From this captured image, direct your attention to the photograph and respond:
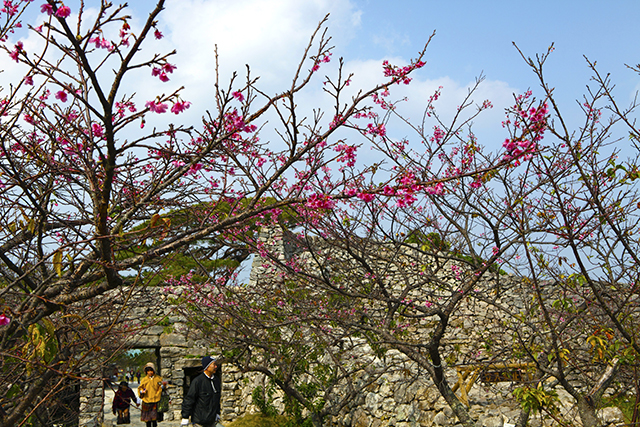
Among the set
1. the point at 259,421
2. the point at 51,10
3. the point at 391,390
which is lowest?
the point at 259,421

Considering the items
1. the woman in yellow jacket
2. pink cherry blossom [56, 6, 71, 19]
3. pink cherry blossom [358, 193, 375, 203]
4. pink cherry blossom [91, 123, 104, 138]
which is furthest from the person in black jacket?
pink cherry blossom [56, 6, 71, 19]

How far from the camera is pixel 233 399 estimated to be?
10281 mm

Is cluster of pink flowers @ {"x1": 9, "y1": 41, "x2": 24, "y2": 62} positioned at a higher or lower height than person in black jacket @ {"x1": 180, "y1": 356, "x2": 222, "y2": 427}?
higher

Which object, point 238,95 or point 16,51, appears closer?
point 16,51

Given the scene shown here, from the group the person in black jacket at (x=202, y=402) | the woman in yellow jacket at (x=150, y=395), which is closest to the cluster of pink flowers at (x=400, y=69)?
the person in black jacket at (x=202, y=402)

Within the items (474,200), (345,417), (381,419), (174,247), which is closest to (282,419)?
(345,417)

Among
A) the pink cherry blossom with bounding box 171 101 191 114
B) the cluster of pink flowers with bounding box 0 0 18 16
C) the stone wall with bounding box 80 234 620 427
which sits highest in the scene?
the cluster of pink flowers with bounding box 0 0 18 16

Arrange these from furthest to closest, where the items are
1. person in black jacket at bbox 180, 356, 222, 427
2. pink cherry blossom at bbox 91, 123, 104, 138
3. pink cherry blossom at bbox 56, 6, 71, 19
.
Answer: person in black jacket at bbox 180, 356, 222, 427
pink cherry blossom at bbox 91, 123, 104, 138
pink cherry blossom at bbox 56, 6, 71, 19

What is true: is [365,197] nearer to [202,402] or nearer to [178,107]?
[178,107]

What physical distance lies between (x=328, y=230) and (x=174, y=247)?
260 centimetres

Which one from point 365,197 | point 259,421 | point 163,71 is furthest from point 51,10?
point 259,421

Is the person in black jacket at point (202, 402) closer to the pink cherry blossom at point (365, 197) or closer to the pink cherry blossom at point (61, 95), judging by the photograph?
the pink cherry blossom at point (61, 95)

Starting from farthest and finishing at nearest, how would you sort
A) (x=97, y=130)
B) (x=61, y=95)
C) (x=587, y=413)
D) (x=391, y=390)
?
(x=391, y=390) → (x=587, y=413) → (x=97, y=130) → (x=61, y=95)

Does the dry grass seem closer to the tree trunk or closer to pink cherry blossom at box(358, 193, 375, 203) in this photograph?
the tree trunk
